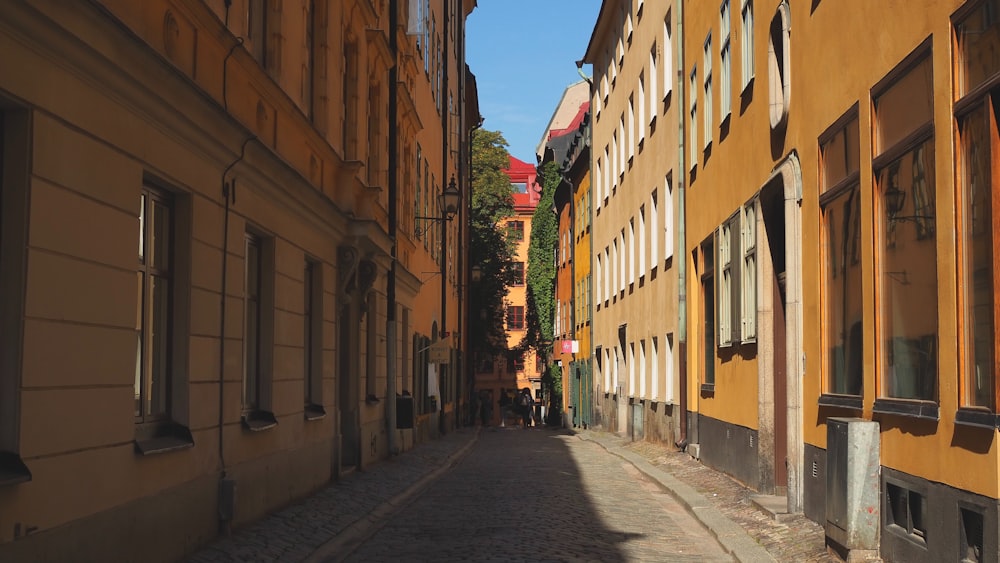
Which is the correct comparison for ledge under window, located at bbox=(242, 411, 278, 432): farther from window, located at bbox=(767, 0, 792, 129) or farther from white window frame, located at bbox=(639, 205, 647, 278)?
white window frame, located at bbox=(639, 205, 647, 278)

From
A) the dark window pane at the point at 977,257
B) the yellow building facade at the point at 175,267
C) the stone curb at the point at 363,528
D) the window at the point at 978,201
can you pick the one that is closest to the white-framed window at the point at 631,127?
the yellow building facade at the point at 175,267

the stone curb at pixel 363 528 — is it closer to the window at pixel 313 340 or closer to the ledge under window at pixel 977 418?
the window at pixel 313 340

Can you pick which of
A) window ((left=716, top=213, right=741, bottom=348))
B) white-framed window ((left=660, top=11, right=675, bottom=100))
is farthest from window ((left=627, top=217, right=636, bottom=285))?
window ((left=716, top=213, right=741, bottom=348))

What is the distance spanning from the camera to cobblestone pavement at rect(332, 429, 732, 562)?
11.0 metres

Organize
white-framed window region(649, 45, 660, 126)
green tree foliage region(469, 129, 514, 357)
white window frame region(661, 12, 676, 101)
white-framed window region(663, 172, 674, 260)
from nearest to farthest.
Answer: white-framed window region(663, 172, 674, 260)
white window frame region(661, 12, 676, 101)
white-framed window region(649, 45, 660, 126)
green tree foliage region(469, 129, 514, 357)

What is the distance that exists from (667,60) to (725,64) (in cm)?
833

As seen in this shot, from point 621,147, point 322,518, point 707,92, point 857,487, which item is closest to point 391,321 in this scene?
point 707,92

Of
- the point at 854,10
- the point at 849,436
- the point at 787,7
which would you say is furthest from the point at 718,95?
the point at 849,436

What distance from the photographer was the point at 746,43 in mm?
16547

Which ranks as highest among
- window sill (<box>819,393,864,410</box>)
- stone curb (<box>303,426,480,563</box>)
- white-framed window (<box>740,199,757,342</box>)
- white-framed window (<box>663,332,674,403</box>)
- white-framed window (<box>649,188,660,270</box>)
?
white-framed window (<box>649,188,660,270</box>)

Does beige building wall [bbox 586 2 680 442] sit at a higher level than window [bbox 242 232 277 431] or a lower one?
higher

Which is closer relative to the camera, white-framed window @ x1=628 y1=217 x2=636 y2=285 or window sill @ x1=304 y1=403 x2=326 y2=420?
window sill @ x1=304 y1=403 x2=326 y2=420

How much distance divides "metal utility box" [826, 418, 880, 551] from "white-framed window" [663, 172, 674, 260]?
15.4 m

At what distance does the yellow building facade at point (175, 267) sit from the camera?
6984 millimetres
